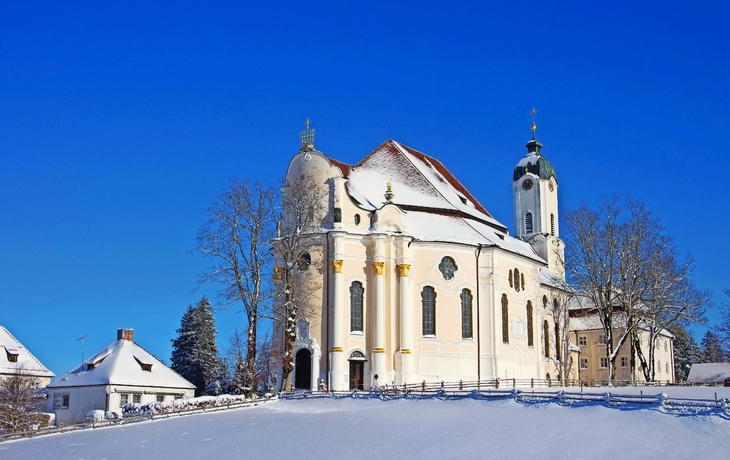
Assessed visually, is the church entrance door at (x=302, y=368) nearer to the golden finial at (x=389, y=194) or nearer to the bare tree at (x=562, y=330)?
the golden finial at (x=389, y=194)

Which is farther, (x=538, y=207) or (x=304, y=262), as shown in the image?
(x=538, y=207)

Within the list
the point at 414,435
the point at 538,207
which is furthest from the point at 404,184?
the point at 414,435

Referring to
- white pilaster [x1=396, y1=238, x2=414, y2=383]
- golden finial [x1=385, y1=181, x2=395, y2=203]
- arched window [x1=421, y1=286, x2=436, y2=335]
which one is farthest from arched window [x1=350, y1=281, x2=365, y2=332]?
golden finial [x1=385, y1=181, x2=395, y2=203]

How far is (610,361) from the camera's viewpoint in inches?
2035

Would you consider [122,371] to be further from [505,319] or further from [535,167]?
[535,167]

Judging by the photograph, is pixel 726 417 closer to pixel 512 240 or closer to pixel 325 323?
pixel 325 323

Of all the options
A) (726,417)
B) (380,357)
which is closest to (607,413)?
(726,417)

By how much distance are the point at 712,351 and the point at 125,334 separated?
70.5 metres

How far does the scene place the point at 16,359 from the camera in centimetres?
5725

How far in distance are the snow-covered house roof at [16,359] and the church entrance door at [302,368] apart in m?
18.5

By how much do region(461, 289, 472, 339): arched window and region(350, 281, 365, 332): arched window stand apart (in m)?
5.93

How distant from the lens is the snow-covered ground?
86.3 feet

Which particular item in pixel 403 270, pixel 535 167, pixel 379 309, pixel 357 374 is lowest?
pixel 357 374

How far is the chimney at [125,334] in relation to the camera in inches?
2200
